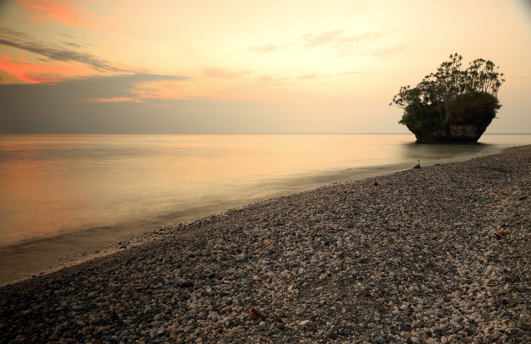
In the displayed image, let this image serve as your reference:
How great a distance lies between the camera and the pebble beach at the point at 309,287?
188 inches

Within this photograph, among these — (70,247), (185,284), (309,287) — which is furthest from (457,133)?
(185,284)

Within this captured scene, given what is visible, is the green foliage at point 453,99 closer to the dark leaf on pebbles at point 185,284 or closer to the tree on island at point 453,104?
the tree on island at point 453,104

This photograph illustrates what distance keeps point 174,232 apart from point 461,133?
81.8m

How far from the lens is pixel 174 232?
40.0ft

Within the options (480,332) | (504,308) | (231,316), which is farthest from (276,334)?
(504,308)

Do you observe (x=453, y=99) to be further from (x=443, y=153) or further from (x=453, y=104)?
(x=443, y=153)

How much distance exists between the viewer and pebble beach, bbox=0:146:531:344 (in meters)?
4.78

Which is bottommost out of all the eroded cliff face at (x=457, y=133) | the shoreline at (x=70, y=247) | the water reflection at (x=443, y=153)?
the shoreline at (x=70, y=247)

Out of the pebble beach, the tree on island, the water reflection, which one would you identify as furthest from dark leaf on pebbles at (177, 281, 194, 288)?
the tree on island

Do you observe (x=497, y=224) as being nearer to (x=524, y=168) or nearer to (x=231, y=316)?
(x=231, y=316)

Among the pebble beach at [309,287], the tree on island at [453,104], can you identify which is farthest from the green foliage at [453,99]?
the pebble beach at [309,287]

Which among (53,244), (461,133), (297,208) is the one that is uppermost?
(461,133)

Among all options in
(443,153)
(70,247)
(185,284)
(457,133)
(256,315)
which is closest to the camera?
(256,315)

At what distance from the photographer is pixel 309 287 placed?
598cm
